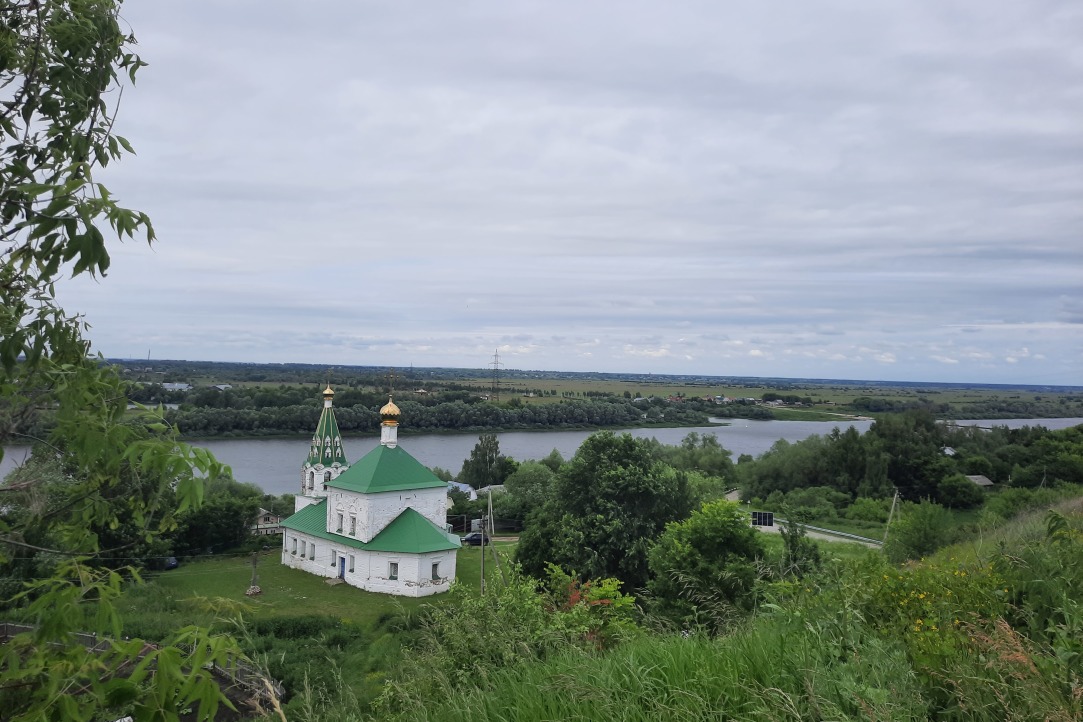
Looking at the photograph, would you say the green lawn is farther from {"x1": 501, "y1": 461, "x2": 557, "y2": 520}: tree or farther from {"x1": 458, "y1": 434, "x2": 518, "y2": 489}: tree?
{"x1": 458, "y1": 434, "x2": 518, "y2": 489}: tree

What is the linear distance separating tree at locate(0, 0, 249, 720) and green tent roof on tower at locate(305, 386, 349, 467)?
80.8ft

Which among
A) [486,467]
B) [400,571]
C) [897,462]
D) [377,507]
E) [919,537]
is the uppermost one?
[919,537]

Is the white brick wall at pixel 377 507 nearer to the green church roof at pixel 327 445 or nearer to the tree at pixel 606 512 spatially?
the green church roof at pixel 327 445

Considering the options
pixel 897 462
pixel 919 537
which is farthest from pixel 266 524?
pixel 897 462

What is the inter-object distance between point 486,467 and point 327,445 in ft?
55.0

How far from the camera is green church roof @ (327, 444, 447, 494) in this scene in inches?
901

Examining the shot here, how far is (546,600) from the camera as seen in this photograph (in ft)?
27.2

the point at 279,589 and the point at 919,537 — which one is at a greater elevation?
the point at 919,537

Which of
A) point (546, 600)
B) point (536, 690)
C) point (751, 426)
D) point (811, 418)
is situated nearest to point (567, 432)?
point (751, 426)

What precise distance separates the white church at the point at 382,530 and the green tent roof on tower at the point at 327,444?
1765 millimetres

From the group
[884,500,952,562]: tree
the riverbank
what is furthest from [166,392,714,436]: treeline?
[884,500,952,562]: tree

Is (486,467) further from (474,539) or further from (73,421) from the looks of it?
(73,421)

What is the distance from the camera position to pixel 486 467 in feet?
141

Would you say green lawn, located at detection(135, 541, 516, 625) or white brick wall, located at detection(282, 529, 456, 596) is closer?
green lawn, located at detection(135, 541, 516, 625)
